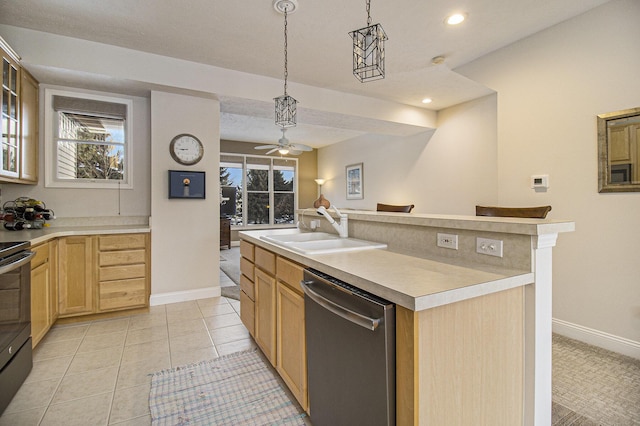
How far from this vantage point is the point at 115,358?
2342mm

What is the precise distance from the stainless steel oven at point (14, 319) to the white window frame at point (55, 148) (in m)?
1.60

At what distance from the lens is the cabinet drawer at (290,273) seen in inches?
63.5

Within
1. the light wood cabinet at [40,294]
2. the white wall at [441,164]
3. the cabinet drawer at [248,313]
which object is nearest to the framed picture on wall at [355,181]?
the white wall at [441,164]

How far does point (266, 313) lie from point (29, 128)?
9.94 feet

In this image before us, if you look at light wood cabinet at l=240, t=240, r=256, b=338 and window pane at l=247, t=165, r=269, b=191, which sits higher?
window pane at l=247, t=165, r=269, b=191

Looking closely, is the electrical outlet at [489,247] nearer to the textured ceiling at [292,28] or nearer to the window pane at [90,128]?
the textured ceiling at [292,28]

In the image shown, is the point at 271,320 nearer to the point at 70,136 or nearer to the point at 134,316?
the point at 134,316

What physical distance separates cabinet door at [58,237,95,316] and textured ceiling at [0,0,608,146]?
1.64 m

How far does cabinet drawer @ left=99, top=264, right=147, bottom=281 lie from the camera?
3039 mm

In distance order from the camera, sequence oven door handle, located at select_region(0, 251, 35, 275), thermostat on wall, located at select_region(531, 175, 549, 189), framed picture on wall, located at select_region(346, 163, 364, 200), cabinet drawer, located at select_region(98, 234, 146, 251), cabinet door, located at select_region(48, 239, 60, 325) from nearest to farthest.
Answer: oven door handle, located at select_region(0, 251, 35, 275), cabinet door, located at select_region(48, 239, 60, 325), thermostat on wall, located at select_region(531, 175, 549, 189), cabinet drawer, located at select_region(98, 234, 146, 251), framed picture on wall, located at select_region(346, 163, 364, 200)

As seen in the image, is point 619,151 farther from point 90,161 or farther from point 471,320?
point 90,161

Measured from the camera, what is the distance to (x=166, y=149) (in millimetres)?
3504

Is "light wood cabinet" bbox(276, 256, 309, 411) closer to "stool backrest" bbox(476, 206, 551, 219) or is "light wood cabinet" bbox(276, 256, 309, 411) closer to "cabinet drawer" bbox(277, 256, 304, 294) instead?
"cabinet drawer" bbox(277, 256, 304, 294)

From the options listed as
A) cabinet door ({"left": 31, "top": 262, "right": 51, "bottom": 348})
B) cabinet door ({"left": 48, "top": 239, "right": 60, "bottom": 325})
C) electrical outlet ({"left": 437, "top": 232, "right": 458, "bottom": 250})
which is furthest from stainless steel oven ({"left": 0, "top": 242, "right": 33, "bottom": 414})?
electrical outlet ({"left": 437, "top": 232, "right": 458, "bottom": 250})
